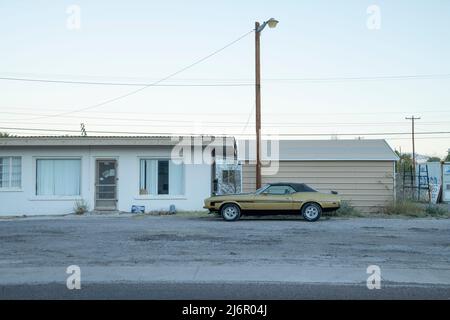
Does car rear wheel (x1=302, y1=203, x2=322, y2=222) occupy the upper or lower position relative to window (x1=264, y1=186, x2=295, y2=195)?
lower

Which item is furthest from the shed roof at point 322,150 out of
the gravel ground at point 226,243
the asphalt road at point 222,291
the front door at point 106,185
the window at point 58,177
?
the asphalt road at point 222,291

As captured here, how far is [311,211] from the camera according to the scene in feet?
55.7

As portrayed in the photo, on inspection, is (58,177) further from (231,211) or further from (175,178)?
(231,211)

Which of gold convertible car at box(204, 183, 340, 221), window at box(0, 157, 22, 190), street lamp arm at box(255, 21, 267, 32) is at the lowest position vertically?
gold convertible car at box(204, 183, 340, 221)

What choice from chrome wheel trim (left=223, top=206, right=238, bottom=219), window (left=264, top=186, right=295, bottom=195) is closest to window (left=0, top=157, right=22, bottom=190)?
chrome wheel trim (left=223, top=206, right=238, bottom=219)

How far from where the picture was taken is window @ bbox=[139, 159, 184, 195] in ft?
68.0

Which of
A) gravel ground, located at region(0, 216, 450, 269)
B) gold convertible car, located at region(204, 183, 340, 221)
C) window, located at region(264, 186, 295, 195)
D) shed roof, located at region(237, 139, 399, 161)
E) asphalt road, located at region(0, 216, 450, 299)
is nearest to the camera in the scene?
asphalt road, located at region(0, 216, 450, 299)

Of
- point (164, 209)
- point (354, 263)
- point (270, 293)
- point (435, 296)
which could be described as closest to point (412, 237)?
point (354, 263)

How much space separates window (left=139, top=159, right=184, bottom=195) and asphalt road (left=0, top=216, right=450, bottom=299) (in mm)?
4608

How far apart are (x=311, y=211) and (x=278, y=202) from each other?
108cm

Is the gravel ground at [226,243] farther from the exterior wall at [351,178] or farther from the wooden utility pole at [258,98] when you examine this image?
the exterior wall at [351,178]

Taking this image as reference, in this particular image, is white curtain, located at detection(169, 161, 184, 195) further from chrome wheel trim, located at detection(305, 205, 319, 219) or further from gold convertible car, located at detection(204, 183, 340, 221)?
chrome wheel trim, located at detection(305, 205, 319, 219)
